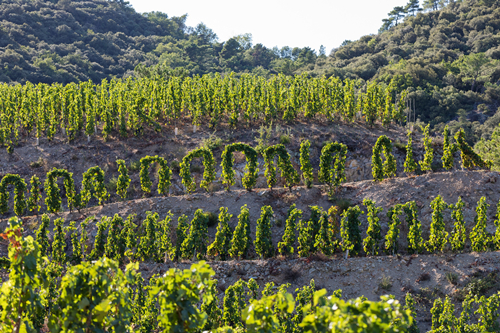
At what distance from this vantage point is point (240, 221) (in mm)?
14047

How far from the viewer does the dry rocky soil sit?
12.4 metres

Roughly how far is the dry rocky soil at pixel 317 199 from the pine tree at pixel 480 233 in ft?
1.44

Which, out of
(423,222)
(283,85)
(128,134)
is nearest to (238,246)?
(423,222)

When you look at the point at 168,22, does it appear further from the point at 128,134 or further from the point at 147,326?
the point at 147,326

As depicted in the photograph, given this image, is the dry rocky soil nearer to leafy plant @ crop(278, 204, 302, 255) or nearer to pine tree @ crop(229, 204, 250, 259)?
leafy plant @ crop(278, 204, 302, 255)

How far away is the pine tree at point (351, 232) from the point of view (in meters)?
13.6

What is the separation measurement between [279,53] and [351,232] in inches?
3060

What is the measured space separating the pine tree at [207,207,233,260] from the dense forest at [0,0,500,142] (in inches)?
881

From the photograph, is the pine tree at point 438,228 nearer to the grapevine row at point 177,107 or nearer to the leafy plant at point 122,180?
the grapevine row at point 177,107

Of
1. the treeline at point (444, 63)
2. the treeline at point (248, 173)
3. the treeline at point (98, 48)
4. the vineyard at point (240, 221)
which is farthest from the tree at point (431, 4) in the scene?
the treeline at point (248, 173)

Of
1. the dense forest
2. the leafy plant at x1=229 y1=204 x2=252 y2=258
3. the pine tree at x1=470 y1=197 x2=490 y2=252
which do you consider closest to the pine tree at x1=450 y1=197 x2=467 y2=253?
the pine tree at x1=470 y1=197 x2=490 y2=252

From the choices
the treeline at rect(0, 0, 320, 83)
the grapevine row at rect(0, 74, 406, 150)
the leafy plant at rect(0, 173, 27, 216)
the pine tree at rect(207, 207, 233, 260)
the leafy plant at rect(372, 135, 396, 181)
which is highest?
the treeline at rect(0, 0, 320, 83)

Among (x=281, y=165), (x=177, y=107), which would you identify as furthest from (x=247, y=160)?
(x=177, y=107)

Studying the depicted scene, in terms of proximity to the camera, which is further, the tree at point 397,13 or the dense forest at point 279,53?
the tree at point 397,13
